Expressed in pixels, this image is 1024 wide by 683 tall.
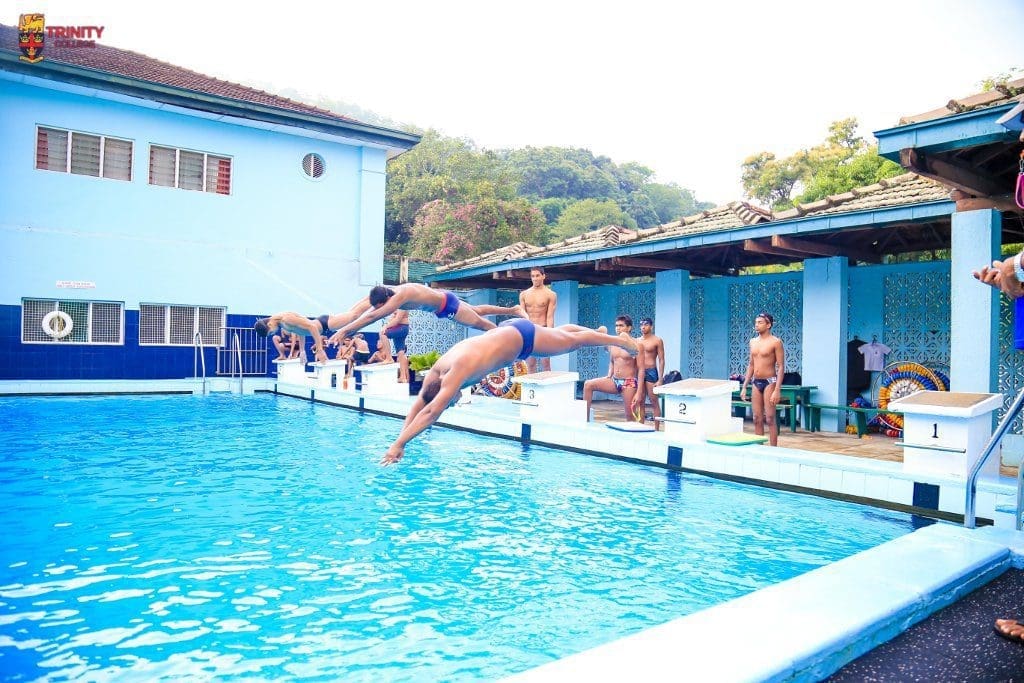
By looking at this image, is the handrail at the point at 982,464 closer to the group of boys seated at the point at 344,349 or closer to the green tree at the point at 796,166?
the group of boys seated at the point at 344,349

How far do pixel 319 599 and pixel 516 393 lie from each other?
32.7 feet

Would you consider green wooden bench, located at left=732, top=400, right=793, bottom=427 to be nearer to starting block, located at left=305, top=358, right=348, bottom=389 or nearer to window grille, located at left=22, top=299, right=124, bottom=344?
starting block, located at left=305, top=358, right=348, bottom=389

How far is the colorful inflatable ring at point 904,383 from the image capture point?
9.41 meters

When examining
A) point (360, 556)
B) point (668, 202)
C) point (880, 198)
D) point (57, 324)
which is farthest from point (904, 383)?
point (668, 202)

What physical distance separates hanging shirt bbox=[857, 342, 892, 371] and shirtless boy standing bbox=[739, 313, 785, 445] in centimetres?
298

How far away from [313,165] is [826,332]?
14.3 meters

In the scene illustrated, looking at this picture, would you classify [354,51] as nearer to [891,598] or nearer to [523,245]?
[523,245]

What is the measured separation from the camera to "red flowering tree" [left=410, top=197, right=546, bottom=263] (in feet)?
96.4

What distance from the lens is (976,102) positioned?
6406 mm

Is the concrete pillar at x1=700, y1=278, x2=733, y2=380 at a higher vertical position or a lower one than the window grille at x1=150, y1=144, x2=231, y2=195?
lower

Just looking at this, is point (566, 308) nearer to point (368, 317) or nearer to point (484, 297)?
point (484, 297)

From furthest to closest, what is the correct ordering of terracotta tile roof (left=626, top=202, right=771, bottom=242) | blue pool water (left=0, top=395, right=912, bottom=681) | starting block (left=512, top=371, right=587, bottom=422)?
terracotta tile roof (left=626, top=202, right=771, bottom=242) < starting block (left=512, top=371, right=587, bottom=422) < blue pool water (left=0, top=395, right=912, bottom=681)

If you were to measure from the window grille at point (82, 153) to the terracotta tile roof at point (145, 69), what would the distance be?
153 cm

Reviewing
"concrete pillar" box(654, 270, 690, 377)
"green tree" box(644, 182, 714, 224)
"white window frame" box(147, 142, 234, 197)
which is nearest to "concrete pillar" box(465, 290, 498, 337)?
"concrete pillar" box(654, 270, 690, 377)
